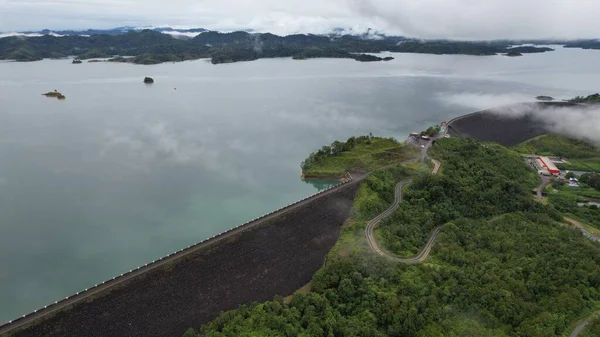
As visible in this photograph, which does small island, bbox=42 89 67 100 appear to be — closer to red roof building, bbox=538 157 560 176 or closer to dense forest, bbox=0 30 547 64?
dense forest, bbox=0 30 547 64

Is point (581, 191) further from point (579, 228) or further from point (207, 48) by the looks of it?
point (207, 48)

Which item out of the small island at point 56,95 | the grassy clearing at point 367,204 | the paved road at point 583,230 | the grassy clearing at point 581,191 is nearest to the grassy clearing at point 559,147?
the grassy clearing at point 581,191

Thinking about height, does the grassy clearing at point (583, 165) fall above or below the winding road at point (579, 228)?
above

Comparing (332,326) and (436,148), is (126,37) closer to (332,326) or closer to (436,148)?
(436,148)

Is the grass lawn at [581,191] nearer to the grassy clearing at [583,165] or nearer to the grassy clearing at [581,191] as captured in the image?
the grassy clearing at [581,191]

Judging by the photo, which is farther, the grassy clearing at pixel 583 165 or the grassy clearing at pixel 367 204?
the grassy clearing at pixel 583 165

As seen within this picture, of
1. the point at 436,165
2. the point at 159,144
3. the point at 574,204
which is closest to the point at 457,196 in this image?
the point at 436,165

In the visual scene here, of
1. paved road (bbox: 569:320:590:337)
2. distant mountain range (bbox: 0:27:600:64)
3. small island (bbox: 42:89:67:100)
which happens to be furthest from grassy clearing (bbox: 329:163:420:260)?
distant mountain range (bbox: 0:27:600:64)
